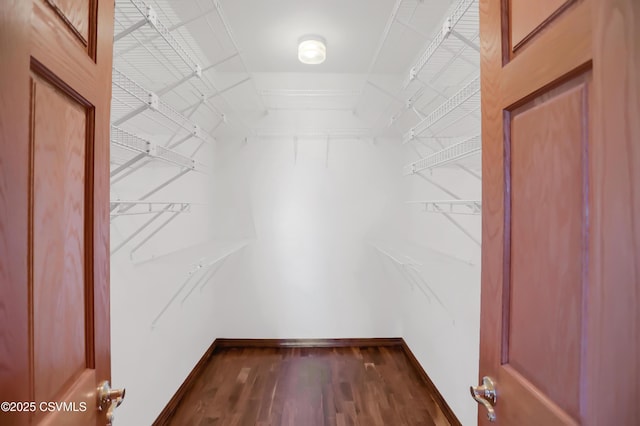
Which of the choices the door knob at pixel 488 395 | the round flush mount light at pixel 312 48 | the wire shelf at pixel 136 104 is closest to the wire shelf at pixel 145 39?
the wire shelf at pixel 136 104

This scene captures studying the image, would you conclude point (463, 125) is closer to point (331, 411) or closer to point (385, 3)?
point (385, 3)

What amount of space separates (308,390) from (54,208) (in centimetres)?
203

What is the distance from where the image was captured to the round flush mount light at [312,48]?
2119 mm

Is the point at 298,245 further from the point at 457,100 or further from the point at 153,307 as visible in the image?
the point at 457,100

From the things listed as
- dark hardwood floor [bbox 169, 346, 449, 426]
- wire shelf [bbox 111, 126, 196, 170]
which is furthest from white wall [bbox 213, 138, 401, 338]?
wire shelf [bbox 111, 126, 196, 170]

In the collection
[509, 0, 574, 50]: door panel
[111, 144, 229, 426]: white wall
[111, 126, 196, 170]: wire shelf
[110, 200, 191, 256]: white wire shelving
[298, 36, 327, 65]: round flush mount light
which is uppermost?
[298, 36, 327, 65]: round flush mount light

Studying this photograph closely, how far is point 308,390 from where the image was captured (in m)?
2.07

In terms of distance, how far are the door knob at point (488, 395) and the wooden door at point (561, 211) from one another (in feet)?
0.05

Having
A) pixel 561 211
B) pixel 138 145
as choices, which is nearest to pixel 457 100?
pixel 561 211

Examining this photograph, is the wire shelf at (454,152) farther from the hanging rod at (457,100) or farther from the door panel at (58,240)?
the door panel at (58,240)

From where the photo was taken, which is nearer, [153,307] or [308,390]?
[153,307]

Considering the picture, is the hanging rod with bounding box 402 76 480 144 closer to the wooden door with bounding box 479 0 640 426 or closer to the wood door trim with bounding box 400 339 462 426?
the wooden door with bounding box 479 0 640 426

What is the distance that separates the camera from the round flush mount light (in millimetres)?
2119

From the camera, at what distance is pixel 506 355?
69 cm
